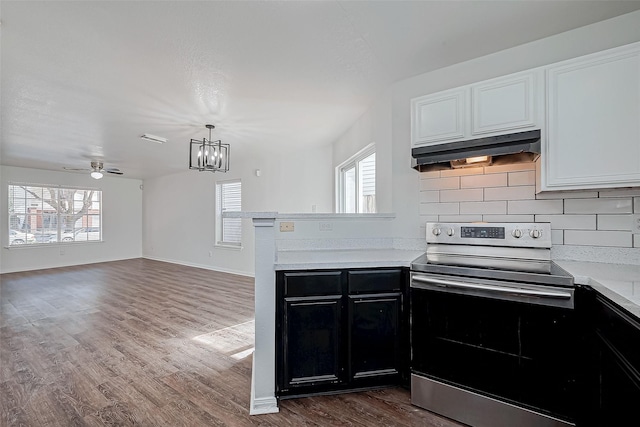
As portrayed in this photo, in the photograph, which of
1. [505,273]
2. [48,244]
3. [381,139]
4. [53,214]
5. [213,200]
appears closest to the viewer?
[505,273]

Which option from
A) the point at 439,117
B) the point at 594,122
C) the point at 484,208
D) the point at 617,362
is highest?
the point at 439,117

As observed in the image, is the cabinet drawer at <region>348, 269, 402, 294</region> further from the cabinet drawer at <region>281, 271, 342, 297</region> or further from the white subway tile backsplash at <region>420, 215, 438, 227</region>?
the white subway tile backsplash at <region>420, 215, 438, 227</region>

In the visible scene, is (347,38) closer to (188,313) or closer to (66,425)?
(66,425)

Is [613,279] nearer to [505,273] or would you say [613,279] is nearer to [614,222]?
[505,273]

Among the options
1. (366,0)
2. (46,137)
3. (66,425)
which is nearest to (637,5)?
(366,0)

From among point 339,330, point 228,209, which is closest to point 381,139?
point 339,330

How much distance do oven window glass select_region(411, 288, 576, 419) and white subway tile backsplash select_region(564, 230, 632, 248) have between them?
0.78m

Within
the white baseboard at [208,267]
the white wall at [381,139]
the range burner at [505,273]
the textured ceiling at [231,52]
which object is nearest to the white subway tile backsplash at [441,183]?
the white wall at [381,139]

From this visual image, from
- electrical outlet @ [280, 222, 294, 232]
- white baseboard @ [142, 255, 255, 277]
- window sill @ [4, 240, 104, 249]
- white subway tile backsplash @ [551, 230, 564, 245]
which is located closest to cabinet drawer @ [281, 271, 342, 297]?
electrical outlet @ [280, 222, 294, 232]

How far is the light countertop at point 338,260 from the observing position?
77.8 inches

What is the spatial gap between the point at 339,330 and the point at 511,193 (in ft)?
5.40

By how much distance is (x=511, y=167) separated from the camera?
7.37 ft

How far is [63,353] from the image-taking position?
2748 mm

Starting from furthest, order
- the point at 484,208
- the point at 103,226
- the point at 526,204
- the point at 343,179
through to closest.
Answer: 1. the point at 103,226
2. the point at 343,179
3. the point at 484,208
4. the point at 526,204
